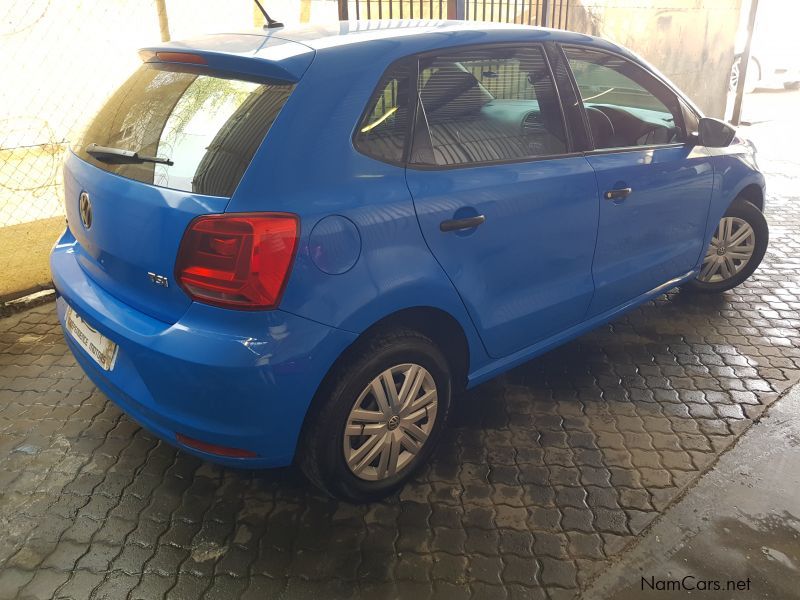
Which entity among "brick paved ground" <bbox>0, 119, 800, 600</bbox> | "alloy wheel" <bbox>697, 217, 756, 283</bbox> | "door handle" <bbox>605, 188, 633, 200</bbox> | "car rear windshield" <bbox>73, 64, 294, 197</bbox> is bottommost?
"brick paved ground" <bbox>0, 119, 800, 600</bbox>

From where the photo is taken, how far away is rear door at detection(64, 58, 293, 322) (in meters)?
2.03

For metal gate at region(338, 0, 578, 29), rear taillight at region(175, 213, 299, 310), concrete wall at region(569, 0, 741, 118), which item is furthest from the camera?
concrete wall at region(569, 0, 741, 118)

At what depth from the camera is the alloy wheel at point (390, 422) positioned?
2346 mm

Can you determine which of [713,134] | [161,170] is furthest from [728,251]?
[161,170]

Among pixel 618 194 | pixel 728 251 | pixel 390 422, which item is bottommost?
pixel 728 251

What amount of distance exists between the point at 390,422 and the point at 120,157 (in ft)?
4.41

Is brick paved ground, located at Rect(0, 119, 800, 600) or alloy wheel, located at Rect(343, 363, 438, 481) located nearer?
brick paved ground, located at Rect(0, 119, 800, 600)

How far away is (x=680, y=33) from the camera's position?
9906 millimetres

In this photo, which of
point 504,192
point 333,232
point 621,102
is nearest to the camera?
point 333,232

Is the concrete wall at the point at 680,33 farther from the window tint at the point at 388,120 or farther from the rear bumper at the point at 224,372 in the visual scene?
the rear bumper at the point at 224,372

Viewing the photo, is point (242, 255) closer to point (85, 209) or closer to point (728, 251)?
point (85, 209)

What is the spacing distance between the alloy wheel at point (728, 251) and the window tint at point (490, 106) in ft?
6.28

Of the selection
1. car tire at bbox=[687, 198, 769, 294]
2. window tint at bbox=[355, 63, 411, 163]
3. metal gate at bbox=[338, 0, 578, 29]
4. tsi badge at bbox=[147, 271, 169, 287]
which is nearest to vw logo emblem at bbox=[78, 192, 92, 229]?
tsi badge at bbox=[147, 271, 169, 287]

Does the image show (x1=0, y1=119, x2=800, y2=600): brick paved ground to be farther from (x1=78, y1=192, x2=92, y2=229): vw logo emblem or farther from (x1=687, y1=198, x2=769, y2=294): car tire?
(x1=78, y1=192, x2=92, y2=229): vw logo emblem
